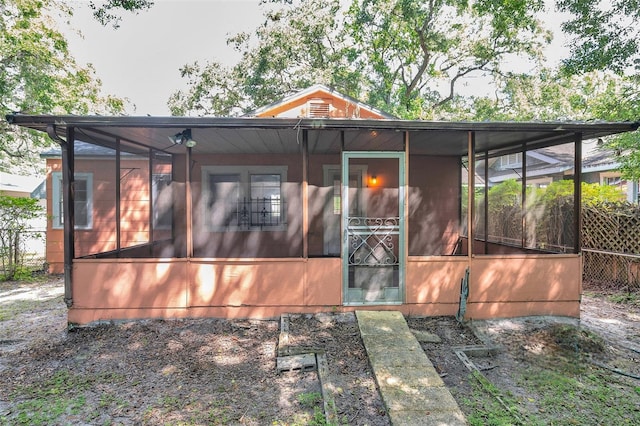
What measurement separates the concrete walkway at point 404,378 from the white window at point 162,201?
4.43m

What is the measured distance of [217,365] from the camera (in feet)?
11.8

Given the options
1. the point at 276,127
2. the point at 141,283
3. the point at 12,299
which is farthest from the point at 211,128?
the point at 12,299

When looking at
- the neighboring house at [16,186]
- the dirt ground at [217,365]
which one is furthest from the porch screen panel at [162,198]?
the neighboring house at [16,186]

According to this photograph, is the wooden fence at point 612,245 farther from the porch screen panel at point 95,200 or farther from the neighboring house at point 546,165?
the porch screen panel at point 95,200

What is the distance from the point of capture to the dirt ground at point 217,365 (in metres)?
2.81

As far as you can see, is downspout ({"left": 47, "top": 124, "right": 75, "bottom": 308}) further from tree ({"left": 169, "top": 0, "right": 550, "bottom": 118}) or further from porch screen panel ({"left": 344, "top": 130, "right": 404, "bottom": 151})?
tree ({"left": 169, "top": 0, "right": 550, "bottom": 118})

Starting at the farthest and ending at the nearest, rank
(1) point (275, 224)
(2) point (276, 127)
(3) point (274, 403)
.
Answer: (1) point (275, 224)
(2) point (276, 127)
(3) point (274, 403)

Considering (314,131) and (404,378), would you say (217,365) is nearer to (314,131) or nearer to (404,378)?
(404,378)

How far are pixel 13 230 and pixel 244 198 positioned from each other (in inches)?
225

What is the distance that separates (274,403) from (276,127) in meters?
3.23

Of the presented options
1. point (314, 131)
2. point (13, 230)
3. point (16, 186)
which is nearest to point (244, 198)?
point (314, 131)

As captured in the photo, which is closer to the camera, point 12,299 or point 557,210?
point 12,299

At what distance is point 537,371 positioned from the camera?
3486 mm

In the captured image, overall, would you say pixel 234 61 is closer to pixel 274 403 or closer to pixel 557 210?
pixel 557 210
